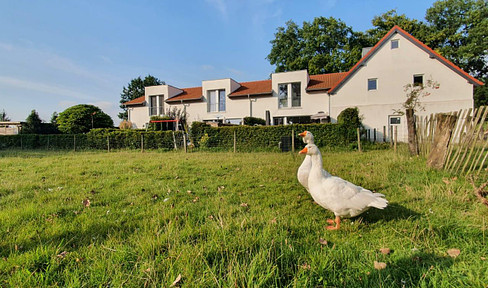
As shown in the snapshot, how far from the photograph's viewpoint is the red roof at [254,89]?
22.8 metres

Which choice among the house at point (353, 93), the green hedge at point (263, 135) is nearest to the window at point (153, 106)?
the house at point (353, 93)

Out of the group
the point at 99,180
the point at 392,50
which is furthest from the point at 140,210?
the point at 392,50

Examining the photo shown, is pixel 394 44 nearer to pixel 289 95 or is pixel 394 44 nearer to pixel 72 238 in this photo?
pixel 289 95

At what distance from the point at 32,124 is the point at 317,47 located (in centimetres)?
3912

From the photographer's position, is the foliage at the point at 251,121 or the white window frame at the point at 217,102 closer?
the foliage at the point at 251,121

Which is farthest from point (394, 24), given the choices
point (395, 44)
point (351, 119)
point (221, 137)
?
point (221, 137)

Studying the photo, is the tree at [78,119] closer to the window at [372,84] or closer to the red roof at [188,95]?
the red roof at [188,95]

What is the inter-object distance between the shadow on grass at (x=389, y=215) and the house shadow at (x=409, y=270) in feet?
2.76

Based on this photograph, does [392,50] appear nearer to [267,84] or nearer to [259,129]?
[267,84]

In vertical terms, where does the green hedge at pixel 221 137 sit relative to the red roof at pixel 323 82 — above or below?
below

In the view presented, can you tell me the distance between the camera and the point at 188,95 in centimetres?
2664

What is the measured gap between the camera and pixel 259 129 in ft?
45.0

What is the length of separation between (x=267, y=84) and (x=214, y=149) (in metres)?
13.9

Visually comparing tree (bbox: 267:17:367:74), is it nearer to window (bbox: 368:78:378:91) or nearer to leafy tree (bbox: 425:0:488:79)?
leafy tree (bbox: 425:0:488:79)
